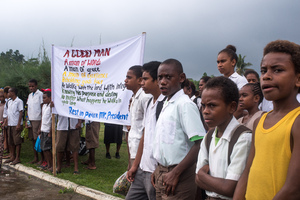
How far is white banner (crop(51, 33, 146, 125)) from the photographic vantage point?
16.7 feet

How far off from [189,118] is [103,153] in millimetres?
Result: 7123

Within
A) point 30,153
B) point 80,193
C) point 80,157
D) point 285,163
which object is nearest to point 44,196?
point 80,193

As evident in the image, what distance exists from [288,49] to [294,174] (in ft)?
2.24

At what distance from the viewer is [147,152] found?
3012 mm

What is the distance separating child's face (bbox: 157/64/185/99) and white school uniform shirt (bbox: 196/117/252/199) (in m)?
0.75

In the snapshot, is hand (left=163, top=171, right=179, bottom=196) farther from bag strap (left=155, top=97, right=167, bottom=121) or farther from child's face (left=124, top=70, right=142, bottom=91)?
child's face (left=124, top=70, right=142, bottom=91)

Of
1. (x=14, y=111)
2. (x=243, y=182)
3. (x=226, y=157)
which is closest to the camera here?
(x=243, y=182)

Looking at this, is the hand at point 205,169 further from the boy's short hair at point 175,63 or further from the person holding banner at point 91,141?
the person holding banner at point 91,141

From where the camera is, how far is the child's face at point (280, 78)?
168cm

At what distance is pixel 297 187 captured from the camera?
1.52 meters

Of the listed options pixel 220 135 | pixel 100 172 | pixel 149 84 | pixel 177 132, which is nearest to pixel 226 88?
pixel 220 135

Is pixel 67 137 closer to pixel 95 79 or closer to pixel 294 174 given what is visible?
pixel 95 79

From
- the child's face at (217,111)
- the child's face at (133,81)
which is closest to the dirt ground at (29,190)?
the child's face at (133,81)

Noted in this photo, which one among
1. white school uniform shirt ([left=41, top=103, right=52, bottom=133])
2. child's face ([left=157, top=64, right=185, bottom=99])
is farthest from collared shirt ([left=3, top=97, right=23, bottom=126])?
child's face ([left=157, top=64, right=185, bottom=99])
